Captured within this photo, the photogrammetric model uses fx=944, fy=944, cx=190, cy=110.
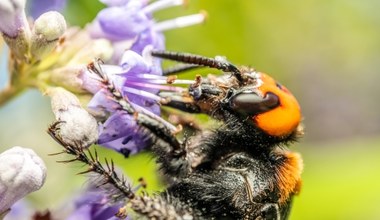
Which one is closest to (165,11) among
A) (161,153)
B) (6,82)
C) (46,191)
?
(46,191)

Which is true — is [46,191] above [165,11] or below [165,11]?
below

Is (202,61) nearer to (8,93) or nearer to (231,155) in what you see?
(231,155)

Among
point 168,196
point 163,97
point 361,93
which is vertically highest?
point 163,97

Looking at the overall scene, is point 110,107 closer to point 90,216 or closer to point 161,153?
point 161,153

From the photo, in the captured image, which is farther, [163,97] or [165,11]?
[165,11]

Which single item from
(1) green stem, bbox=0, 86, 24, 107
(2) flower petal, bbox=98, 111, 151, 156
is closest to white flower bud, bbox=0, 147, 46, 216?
(2) flower petal, bbox=98, 111, 151, 156

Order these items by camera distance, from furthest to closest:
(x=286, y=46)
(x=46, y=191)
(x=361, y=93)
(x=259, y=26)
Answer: (x=361, y=93) → (x=286, y=46) → (x=259, y=26) → (x=46, y=191)

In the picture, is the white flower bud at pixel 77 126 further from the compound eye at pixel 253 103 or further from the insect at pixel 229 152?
the compound eye at pixel 253 103

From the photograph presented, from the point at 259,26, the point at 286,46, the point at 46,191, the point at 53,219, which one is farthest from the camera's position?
the point at 286,46
